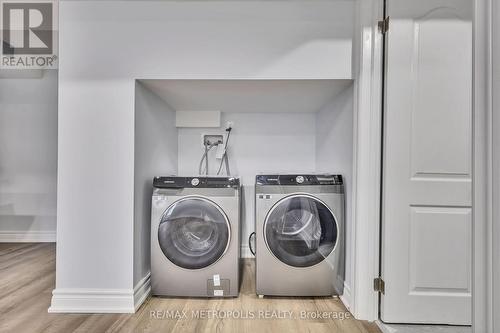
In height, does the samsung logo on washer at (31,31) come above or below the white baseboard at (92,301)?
above

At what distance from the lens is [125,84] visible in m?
1.68

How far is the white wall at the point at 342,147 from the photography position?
1752 mm

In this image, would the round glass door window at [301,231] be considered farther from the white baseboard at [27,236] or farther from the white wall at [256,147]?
the white baseboard at [27,236]

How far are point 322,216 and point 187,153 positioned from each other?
148 cm

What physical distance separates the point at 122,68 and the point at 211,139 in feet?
3.74

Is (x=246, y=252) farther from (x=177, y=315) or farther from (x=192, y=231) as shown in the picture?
(x=177, y=315)

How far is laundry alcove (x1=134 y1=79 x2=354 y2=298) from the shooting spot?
1.79m

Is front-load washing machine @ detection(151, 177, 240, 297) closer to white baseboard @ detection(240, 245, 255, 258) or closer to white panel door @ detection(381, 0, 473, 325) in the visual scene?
white baseboard @ detection(240, 245, 255, 258)

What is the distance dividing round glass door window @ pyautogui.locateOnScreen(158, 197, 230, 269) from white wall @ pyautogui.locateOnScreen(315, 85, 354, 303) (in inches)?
32.1

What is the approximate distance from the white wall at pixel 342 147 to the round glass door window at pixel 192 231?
0.81m

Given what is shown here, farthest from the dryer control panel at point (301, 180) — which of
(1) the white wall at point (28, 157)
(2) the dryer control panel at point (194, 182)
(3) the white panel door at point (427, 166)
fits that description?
(1) the white wall at point (28, 157)

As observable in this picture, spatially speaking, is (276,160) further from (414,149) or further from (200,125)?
(414,149)

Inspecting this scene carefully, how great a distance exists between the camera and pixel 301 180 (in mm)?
1885

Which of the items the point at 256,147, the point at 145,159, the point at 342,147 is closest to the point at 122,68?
the point at 145,159
